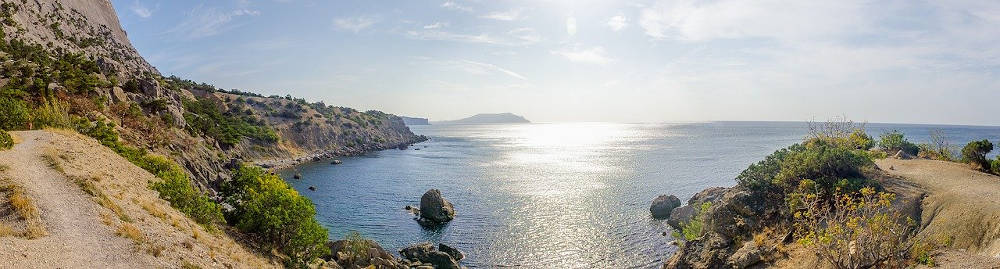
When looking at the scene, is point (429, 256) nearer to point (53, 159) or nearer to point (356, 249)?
point (356, 249)

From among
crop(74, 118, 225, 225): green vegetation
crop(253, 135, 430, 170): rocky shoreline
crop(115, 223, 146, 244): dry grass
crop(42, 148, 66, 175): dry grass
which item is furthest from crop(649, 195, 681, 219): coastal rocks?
crop(253, 135, 430, 170): rocky shoreline

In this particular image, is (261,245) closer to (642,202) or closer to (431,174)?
(642,202)

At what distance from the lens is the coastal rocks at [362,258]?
1610 inches

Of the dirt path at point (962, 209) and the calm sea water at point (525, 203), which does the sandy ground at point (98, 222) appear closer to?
the calm sea water at point (525, 203)

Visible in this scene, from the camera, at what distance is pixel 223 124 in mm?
113375

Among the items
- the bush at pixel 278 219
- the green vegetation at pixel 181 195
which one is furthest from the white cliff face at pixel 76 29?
the bush at pixel 278 219

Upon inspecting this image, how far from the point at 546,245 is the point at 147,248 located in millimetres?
36534

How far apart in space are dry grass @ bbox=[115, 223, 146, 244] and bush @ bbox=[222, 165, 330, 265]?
891 centimetres

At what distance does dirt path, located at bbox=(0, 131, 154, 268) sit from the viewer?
17375mm

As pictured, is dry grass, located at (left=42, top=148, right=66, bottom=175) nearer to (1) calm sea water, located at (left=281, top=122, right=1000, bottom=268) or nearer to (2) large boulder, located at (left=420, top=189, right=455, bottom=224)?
(1) calm sea water, located at (left=281, top=122, right=1000, bottom=268)

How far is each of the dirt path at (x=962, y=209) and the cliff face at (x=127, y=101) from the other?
66.0m

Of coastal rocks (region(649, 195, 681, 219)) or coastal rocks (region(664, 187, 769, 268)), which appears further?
coastal rocks (region(649, 195, 681, 219))

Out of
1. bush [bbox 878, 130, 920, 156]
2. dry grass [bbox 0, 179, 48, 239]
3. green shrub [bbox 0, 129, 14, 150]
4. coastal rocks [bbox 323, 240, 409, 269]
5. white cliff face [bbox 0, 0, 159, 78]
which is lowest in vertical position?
coastal rocks [bbox 323, 240, 409, 269]

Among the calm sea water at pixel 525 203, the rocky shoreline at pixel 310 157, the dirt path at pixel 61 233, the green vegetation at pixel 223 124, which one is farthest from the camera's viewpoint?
the rocky shoreline at pixel 310 157
